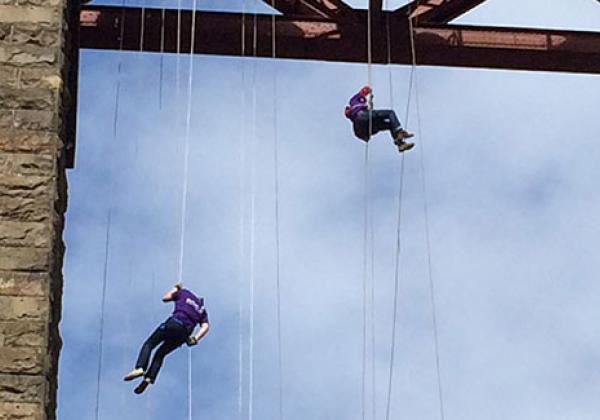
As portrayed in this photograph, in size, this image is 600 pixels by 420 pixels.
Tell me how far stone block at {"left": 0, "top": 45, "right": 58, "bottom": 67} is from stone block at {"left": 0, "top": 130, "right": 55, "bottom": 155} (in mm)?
574

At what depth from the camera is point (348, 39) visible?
16.3 meters

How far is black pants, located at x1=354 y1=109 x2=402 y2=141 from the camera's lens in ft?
54.0

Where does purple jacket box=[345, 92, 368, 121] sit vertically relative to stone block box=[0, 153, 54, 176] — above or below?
above

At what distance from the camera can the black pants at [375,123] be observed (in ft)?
54.0

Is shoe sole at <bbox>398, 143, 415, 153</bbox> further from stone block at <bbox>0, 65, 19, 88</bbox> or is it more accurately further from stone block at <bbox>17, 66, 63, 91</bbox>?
stone block at <bbox>0, 65, 19, 88</bbox>

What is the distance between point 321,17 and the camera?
16344 mm

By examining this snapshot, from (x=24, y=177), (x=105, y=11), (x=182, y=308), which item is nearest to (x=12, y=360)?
(x=24, y=177)

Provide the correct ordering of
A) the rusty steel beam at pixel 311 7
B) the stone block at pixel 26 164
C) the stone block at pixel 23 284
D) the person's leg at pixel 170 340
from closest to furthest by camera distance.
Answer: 1. the stone block at pixel 23 284
2. the stone block at pixel 26 164
3. the person's leg at pixel 170 340
4. the rusty steel beam at pixel 311 7

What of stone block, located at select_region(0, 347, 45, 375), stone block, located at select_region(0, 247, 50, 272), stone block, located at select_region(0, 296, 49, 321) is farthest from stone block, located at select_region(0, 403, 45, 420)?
stone block, located at select_region(0, 247, 50, 272)

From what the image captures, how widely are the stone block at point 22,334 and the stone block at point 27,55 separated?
6.57ft

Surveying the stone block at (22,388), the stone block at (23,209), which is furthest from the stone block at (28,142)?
the stone block at (22,388)

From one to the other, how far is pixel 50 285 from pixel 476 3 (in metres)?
6.37

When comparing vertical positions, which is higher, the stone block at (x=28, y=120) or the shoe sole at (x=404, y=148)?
the shoe sole at (x=404, y=148)

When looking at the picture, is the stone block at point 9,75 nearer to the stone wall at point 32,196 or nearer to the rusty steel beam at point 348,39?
the stone wall at point 32,196
